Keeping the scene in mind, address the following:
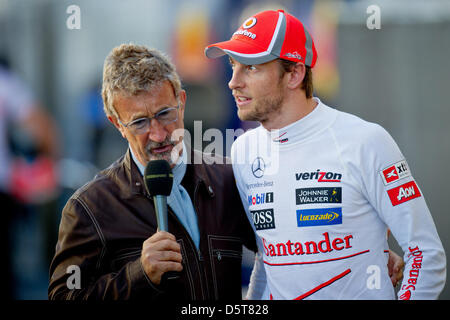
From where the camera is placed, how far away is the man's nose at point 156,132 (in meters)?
2.28

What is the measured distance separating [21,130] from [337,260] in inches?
162

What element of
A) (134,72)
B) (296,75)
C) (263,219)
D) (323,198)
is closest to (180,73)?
(296,75)

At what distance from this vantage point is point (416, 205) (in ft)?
7.16

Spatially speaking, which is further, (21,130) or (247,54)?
(21,130)

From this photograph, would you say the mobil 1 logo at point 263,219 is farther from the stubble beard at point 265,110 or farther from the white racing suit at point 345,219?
the stubble beard at point 265,110

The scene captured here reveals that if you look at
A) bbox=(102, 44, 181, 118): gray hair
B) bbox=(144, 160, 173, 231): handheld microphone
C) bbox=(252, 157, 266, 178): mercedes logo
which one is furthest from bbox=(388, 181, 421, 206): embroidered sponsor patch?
bbox=(102, 44, 181, 118): gray hair

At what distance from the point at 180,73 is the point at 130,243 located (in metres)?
3.69

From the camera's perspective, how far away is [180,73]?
225 inches

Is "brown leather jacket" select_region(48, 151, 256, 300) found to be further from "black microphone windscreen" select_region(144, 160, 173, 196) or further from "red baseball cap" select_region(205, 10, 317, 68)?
"red baseball cap" select_region(205, 10, 317, 68)

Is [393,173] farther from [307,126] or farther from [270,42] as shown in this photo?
[270,42]

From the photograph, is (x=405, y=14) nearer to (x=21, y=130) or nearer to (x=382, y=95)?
(x=382, y=95)

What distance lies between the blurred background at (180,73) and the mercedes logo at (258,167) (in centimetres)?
233
